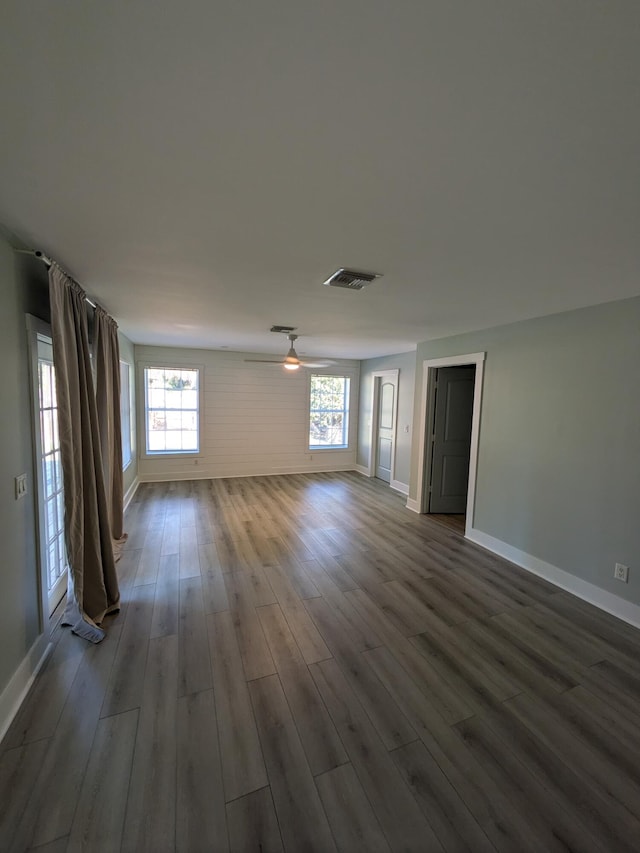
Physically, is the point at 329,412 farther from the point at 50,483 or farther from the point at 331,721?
the point at 331,721

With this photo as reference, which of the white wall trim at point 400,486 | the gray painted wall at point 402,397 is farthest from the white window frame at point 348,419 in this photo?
the white wall trim at point 400,486

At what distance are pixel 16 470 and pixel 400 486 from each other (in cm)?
538

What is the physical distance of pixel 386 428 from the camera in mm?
6762

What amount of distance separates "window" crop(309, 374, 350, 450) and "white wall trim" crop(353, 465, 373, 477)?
0.55 m

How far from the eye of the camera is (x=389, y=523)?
Result: 4.61 m

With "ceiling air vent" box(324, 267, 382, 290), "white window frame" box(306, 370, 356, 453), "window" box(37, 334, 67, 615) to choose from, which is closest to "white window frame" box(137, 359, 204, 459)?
"white window frame" box(306, 370, 356, 453)

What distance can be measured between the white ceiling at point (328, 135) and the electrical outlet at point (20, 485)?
130 centimetres

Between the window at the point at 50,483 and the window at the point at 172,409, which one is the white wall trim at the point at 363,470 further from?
the window at the point at 50,483

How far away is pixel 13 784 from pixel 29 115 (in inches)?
97.2

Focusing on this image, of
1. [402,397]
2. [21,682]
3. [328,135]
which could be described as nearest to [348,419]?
[402,397]

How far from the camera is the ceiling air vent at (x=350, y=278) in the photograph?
2217 mm

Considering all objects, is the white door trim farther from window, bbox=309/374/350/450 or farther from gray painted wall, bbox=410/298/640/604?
gray painted wall, bbox=410/298/640/604

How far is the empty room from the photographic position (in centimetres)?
87

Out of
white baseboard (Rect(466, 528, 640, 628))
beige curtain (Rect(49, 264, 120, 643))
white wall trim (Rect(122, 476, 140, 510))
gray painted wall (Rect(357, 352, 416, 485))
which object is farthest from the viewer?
gray painted wall (Rect(357, 352, 416, 485))
